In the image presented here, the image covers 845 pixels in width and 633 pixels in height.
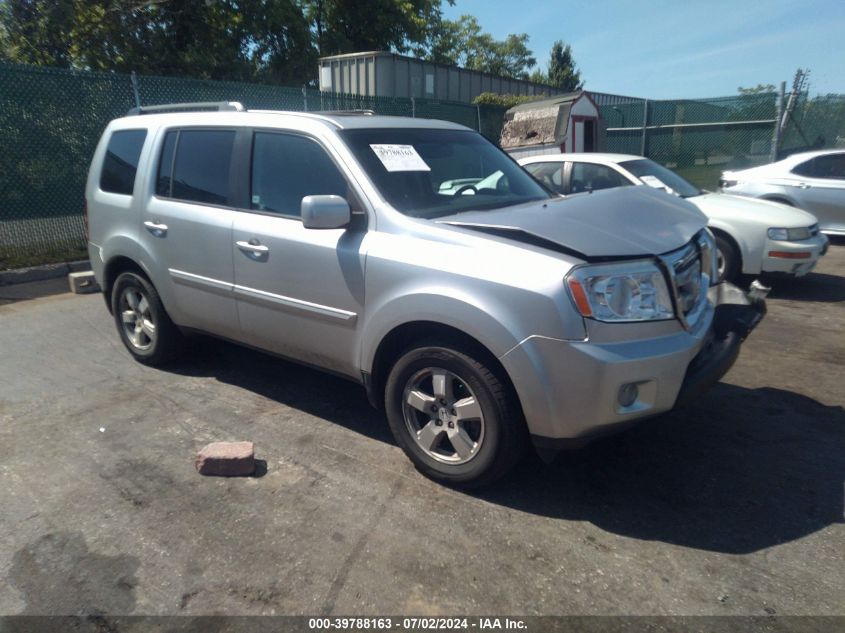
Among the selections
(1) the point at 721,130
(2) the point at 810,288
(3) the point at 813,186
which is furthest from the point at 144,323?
(1) the point at 721,130

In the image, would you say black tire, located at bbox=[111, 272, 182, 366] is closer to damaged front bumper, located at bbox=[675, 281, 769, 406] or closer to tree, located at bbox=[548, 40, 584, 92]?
damaged front bumper, located at bbox=[675, 281, 769, 406]

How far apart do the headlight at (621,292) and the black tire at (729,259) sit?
15.1 ft

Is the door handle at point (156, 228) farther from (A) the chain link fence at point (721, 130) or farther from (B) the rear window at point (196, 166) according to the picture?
(A) the chain link fence at point (721, 130)

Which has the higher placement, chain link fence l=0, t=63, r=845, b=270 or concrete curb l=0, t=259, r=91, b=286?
chain link fence l=0, t=63, r=845, b=270

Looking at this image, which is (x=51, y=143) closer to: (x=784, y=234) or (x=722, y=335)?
(x=722, y=335)

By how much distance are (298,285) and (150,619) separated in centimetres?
186

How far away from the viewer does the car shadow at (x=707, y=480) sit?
117 inches

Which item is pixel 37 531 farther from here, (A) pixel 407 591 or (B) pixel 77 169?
(B) pixel 77 169

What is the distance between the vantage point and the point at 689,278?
10.9 feet

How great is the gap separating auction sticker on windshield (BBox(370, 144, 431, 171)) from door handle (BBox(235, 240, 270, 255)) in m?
0.86

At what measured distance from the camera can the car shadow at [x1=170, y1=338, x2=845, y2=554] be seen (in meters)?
2.98

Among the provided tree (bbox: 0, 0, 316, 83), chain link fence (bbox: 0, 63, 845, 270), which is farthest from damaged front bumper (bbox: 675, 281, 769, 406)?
tree (bbox: 0, 0, 316, 83)

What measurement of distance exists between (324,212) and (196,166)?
1.57 metres

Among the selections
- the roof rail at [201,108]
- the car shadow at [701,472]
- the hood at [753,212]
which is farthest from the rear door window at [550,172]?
the roof rail at [201,108]
